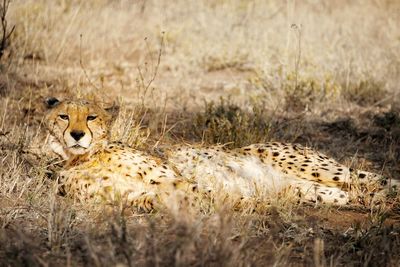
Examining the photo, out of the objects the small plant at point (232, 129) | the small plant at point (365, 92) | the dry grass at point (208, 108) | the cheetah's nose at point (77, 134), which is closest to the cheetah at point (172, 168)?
the cheetah's nose at point (77, 134)

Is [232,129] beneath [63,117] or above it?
beneath

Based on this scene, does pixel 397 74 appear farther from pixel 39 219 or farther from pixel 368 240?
pixel 39 219

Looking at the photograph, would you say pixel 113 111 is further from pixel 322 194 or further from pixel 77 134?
pixel 322 194

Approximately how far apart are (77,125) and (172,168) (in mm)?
625

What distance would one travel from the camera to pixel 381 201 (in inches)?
150

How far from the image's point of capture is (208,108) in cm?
526

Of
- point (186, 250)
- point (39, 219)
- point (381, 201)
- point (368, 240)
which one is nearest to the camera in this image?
point (186, 250)

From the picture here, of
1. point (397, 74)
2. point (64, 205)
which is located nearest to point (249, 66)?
point (397, 74)

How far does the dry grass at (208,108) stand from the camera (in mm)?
2645

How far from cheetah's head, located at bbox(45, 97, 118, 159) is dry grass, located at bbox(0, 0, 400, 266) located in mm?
161

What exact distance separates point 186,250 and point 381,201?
1986 mm

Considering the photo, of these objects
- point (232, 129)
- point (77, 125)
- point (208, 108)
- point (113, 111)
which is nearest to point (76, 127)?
point (77, 125)

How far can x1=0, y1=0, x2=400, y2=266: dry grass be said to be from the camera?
2.64 metres

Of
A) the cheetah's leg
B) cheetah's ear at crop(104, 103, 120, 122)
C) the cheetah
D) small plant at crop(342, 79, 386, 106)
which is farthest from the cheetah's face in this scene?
→ small plant at crop(342, 79, 386, 106)
